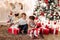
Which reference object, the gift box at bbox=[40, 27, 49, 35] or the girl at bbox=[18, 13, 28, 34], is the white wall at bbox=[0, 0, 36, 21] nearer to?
the girl at bbox=[18, 13, 28, 34]

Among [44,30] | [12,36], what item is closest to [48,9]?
[44,30]

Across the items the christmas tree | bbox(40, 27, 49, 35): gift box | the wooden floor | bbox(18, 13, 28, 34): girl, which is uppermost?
the christmas tree

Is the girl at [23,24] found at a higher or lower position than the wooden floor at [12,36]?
higher

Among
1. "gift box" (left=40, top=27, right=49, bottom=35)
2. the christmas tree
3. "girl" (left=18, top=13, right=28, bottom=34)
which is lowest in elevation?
"gift box" (left=40, top=27, right=49, bottom=35)

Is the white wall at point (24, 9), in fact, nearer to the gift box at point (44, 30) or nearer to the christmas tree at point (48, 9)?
the christmas tree at point (48, 9)

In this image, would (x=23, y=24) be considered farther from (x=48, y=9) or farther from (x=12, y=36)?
(x=48, y=9)

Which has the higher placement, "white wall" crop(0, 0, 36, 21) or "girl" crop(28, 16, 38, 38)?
"white wall" crop(0, 0, 36, 21)

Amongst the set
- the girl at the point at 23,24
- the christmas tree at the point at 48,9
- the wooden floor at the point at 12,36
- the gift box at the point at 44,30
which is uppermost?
the christmas tree at the point at 48,9

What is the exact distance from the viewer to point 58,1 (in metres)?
1.50

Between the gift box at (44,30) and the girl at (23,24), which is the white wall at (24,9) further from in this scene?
the gift box at (44,30)

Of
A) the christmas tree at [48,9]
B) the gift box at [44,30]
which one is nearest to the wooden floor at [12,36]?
the gift box at [44,30]

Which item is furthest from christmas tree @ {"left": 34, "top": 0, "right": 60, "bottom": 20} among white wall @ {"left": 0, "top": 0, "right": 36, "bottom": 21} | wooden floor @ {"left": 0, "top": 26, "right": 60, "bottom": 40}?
wooden floor @ {"left": 0, "top": 26, "right": 60, "bottom": 40}

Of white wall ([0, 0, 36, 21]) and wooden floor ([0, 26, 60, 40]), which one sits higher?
white wall ([0, 0, 36, 21])

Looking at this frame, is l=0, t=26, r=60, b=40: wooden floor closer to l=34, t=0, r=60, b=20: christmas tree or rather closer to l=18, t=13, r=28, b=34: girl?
l=18, t=13, r=28, b=34: girl
